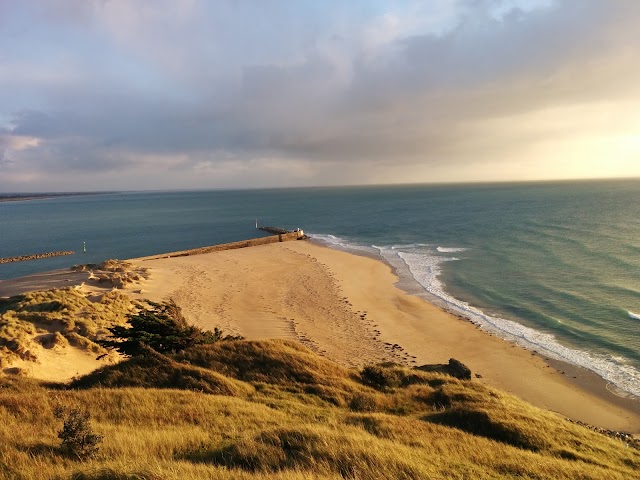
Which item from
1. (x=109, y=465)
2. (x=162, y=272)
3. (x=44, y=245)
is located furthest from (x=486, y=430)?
(x=44, y=245)

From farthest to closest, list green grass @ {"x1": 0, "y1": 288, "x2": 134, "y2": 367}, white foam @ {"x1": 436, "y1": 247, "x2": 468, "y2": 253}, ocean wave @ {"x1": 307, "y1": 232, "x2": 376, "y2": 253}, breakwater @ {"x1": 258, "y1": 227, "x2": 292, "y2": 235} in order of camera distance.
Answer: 1. breakwater @ {"x1": 258, "y1": 227, "x2": 292, "y2": 235}
2. ocean wave @ {"x1": 307, "y1": 232, "x2": 376, "y2": 253}
3. white foam @ {"x1": 436, "y1": 247, "x2": 468, "y2": 253}
4. green grass @ {"x1": 0, "y1": 288, "x2": 134, "y2": 367}

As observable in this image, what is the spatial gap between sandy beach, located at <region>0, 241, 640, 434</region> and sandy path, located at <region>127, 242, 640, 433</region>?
6 cm

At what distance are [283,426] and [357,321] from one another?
20.7 metres

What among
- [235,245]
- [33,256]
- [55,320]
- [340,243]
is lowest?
[340,243]

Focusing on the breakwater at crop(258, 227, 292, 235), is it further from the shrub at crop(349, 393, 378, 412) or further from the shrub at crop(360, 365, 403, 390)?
the shrub at crop(349, 393, 378, 412)

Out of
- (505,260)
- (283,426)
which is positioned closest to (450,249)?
(505,260)

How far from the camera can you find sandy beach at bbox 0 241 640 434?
1970 cm

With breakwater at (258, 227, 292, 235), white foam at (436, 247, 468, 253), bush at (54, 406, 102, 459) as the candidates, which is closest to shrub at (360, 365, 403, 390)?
bush at (54, 406, 102, 459)

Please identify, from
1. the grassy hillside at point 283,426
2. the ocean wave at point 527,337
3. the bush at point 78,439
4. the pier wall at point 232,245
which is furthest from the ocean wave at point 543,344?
the pier wall at point 232,245

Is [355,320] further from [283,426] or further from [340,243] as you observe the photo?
[340,243]

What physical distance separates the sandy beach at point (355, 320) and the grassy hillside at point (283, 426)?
630 centimetres

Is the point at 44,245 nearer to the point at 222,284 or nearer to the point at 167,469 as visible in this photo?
the point at 222,284

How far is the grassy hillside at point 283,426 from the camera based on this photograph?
22.8ft

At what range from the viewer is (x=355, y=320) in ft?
97.3
